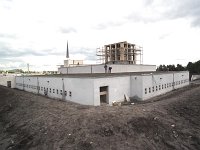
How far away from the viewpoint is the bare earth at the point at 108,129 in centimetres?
1398

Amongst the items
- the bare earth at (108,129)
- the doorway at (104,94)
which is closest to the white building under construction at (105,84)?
the doorway at (104,94)

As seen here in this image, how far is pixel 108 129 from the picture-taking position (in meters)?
15.4

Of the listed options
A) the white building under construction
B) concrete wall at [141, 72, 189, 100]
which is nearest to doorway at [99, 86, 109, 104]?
the white building under construction

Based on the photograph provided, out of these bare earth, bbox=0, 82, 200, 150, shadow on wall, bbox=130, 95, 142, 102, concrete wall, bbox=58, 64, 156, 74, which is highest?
concrete wall, bbox=58, 64, 156, 74

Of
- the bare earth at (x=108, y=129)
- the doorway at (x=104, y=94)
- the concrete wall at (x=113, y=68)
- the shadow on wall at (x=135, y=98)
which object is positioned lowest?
the bare earth at (x=108, y=129)

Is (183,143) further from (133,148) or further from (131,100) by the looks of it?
(131,100)

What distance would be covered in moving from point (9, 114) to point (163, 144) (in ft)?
67.8

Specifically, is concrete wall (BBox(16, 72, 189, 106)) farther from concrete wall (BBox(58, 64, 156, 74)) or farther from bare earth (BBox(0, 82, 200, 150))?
concrete wall (BBox(58, 64, 156, 74))

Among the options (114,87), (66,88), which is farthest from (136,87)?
(66,88)

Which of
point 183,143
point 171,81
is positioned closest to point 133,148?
point 183,143

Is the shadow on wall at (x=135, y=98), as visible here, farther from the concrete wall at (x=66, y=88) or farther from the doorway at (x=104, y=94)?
the concrete wall at (x=66, y=88)

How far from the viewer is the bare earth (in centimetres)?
1398

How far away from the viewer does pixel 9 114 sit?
1004 inches

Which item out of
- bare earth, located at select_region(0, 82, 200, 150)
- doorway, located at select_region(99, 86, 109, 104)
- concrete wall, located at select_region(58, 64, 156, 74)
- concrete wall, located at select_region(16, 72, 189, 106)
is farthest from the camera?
concrete wall, located at select_region(58, 64, 156, 74)
